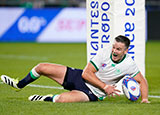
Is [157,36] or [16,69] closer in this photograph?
[16,69]

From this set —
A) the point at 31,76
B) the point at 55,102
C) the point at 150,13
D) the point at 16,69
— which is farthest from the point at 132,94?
the point at 150,13

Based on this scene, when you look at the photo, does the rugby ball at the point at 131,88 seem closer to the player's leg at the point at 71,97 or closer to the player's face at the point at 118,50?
the player's face at the point at 118,50

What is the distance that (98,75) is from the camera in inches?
253

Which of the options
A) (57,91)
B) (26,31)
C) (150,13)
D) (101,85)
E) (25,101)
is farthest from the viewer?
(150,13)

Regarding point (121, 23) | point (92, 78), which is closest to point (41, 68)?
point (92, 78)

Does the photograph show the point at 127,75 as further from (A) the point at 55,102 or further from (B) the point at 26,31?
(B) the point at 26,31

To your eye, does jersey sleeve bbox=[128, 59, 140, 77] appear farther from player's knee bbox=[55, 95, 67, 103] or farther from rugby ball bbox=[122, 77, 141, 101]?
player's knee bbox=[55, 95, 67, 103]

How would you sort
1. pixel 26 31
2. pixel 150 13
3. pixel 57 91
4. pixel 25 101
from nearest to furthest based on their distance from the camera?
A: pixel 25 101
pixel 57 91
pixel 26 31
pixel 150 13

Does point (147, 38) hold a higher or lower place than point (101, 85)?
lower

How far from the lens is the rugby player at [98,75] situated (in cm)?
618

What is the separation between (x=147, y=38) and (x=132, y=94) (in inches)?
736

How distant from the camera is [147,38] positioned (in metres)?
24.6

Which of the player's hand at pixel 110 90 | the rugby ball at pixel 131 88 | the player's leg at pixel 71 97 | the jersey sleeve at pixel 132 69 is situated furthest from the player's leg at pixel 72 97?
the jersey sleeve at pixel 132 69

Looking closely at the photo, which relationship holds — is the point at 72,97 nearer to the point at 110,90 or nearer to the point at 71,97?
the point at 71,97
